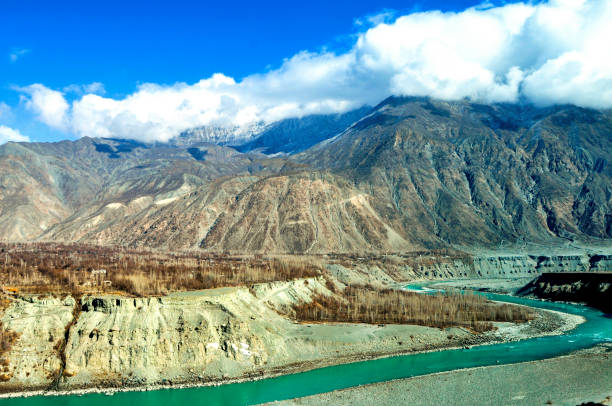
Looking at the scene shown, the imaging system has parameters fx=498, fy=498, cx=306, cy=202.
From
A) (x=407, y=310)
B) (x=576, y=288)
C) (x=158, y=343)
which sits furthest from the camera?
(x=576, y=288)

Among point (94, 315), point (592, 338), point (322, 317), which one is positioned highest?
point (94, 315)

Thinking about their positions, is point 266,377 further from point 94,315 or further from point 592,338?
point 592,338

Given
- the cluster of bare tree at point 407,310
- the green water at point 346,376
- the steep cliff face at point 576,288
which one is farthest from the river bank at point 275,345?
the steep cliff face at point 576,288

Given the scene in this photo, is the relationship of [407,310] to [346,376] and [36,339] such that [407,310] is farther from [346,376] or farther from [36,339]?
[36,339]

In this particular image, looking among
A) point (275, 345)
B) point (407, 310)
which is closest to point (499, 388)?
point (275, 345)

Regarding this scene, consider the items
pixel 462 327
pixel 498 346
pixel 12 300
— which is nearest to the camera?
pixel 12 300

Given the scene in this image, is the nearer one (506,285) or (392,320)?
(392,320)

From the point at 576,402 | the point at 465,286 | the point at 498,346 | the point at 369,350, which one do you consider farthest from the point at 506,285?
the point at 576,402
